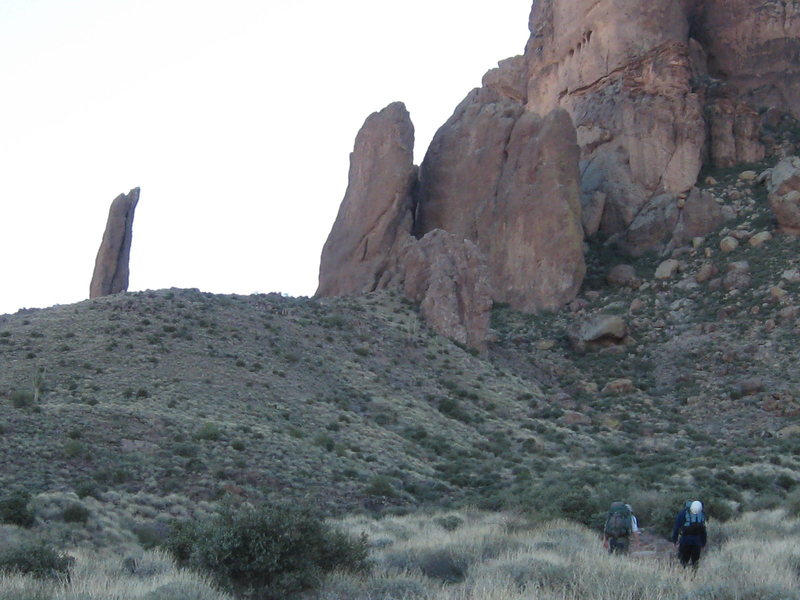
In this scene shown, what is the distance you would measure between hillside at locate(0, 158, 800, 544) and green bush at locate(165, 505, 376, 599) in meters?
6.94

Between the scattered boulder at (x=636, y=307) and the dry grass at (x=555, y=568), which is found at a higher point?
the scattered boulder at (x=636, y=307)

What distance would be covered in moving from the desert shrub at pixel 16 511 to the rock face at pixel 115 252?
31.7 meters

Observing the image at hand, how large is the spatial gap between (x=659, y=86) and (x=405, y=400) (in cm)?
3020

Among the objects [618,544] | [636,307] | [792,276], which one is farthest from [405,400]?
[618,544]

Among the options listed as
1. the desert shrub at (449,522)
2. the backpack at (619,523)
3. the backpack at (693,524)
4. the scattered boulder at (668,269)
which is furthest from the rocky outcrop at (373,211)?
the backpack at (693,524)

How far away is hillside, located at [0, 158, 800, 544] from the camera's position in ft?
89.1

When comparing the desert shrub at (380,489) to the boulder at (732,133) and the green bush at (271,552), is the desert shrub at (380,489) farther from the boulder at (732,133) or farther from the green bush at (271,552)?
the boulder at (732,133)

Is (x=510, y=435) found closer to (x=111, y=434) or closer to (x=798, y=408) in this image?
(x=798, y=408)

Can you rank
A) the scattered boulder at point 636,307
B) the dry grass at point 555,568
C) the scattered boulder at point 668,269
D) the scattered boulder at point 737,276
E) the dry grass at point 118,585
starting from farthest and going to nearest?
the scattered boulder at point 668,269, the scattered boulder at point 636,307, the scattered boulder at point 737,276, the dry grass at point 555,568, the dry grass at point 118,585

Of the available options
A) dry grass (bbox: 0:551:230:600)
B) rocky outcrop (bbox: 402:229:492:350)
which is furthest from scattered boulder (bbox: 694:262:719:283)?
dry grass (bbox: 0:551:230:600)

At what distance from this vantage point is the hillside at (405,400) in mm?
27172

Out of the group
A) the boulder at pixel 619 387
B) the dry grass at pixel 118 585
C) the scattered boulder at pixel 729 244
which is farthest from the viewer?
the scattered boulder at pixel 729 244

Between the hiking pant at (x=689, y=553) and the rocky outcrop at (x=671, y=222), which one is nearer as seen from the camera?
the hiking pant at (x=689, y=553)

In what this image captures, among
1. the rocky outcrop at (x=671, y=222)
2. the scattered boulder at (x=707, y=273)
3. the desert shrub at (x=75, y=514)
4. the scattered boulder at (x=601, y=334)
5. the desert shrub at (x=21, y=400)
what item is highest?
the rocky outcrop at (x=671, y=222)
